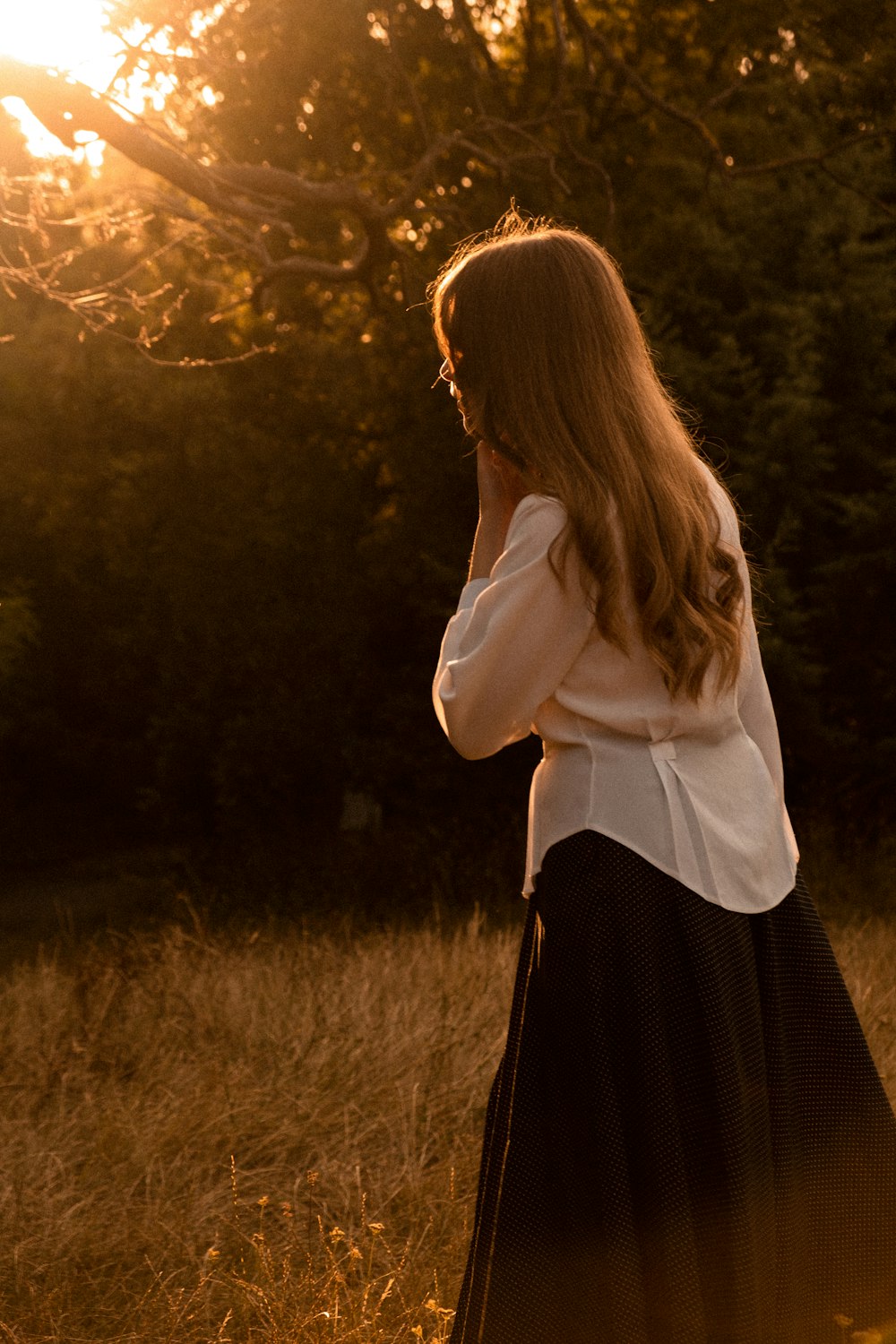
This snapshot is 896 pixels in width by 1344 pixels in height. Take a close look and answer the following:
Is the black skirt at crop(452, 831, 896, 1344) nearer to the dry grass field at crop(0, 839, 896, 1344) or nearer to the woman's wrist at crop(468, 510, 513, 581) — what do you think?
the woman's wrist at crop(468, 510, 513, 581)

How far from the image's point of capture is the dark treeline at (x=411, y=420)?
36.1ft

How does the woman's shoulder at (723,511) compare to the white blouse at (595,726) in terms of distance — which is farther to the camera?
the woman's shoulder at (723,511)

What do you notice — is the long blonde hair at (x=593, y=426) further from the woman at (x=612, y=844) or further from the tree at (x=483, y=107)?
the tree at (x=483, y=107)

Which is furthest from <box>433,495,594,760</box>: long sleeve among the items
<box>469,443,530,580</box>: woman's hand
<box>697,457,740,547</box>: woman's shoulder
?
<box>697,457,740,547</box>: woman's shoulder

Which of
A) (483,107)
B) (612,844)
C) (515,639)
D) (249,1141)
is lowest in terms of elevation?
(249,1141)

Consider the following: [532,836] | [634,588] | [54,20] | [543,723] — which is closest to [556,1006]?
[532,836]

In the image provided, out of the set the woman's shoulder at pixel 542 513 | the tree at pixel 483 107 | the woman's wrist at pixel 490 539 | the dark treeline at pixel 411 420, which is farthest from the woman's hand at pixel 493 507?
the dark treeline at pixel 411 420

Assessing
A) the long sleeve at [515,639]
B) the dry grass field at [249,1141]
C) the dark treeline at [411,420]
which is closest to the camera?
the long sleeve at [515,639]

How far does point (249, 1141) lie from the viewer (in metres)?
3.96

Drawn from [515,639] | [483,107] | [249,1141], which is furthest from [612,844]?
[483,107]

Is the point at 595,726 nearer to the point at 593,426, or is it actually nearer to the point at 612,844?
the point at 612,844

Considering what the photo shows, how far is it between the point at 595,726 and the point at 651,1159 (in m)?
0.57

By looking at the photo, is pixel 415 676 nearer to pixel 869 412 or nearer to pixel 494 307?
pixel 869 412

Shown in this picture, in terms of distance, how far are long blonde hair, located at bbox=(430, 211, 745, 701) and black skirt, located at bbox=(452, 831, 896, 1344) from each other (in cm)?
33
